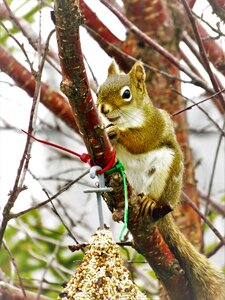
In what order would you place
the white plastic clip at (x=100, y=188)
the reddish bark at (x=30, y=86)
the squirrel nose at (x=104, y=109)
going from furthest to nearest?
the reddish bark at (x=30, y=86)
the squirrel nose at (x=104, y=109)
the white plastic clip at (x=100, y=188)

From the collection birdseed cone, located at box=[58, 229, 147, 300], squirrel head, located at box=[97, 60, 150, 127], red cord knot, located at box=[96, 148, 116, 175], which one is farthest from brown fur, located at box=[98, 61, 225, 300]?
birdseed cone, located at box=[58, 229, 147, 300]

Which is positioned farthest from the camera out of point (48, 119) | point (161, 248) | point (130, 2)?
point (48, 119)

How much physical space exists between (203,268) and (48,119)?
172cm

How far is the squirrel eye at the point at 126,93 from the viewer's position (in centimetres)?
210

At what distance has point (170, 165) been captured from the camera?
2.14 metres

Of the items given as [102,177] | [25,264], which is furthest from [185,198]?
[25,264]

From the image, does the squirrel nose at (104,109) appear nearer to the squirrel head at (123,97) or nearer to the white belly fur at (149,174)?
the squirrel head at (123,97)

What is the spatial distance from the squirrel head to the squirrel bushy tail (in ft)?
1.14

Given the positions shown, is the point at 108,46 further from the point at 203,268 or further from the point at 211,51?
the point at 203,268

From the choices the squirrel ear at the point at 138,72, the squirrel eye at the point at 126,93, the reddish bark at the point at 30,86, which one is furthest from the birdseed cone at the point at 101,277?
the reddish bark at the point at 30,86

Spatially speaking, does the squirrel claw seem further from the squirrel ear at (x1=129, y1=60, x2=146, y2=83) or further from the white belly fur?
the squirrel ear at (x1=129, y1=60, x2=146, y2=83)

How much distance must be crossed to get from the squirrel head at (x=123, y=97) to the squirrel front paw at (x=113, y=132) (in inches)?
1.0

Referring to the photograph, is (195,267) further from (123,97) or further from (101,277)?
(101,277)

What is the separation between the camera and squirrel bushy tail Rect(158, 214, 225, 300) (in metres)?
2.17
